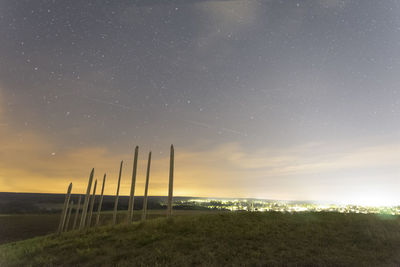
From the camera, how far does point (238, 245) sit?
13.8 metres

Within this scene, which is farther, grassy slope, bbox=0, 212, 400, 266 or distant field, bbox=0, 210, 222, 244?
distant field, bbox=0, 210, 222, 244

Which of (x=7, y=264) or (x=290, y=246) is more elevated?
(x=290, y=246)

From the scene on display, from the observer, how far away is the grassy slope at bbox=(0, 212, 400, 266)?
38.2 feet

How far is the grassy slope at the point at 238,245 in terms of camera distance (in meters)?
11.7

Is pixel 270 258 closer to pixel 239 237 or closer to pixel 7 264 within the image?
pixel 239 237

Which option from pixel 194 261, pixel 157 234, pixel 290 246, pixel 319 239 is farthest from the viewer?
pixel 157 234

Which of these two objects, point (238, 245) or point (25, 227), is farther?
point (25, 227)

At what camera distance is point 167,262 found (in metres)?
11.3

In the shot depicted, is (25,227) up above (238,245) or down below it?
above

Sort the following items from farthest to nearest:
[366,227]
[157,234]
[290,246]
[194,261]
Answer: [366,227]
[157,234]
[290,246]
[194,261]

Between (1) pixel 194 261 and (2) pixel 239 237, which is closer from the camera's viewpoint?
(1) pixel 194 261

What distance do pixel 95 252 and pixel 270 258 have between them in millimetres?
9522

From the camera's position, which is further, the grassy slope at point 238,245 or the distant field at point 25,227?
the distant field at point 25,227

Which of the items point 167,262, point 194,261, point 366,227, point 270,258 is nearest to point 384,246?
point 366,227
